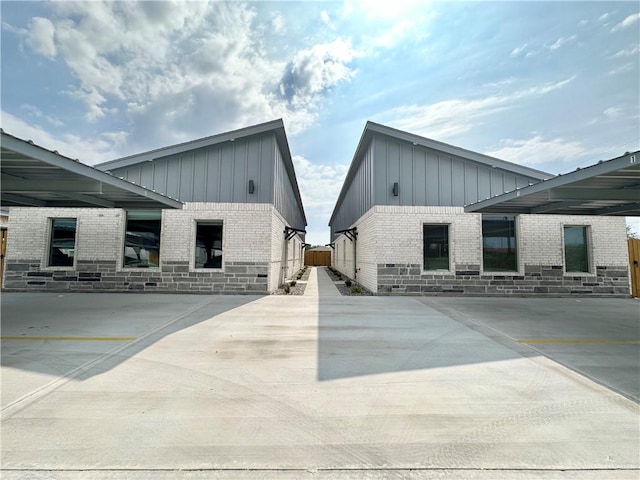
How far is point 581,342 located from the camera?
476 centimetres

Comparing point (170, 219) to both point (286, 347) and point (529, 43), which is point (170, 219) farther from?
point (529, 43)

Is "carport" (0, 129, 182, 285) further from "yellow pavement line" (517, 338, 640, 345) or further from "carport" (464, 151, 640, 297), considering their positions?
"carport" (464, 151, 640, 297)

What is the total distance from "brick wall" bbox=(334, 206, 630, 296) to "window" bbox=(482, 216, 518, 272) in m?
0.20

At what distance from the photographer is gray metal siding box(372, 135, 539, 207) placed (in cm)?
1011

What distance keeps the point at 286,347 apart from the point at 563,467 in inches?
130

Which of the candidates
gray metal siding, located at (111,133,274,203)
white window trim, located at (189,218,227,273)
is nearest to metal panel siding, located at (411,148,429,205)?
gray metal siding, located at (111,133,274,203)

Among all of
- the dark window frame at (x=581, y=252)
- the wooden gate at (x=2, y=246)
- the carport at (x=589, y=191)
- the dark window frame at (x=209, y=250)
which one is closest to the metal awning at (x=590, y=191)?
the carport at (x=589, y=191)

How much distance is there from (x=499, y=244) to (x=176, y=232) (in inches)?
461

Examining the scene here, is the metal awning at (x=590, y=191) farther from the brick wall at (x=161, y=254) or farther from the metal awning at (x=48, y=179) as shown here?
the metal awning at (x=48, y=179)

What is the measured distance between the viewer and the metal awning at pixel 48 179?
13.2 feet

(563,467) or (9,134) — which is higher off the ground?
(9,134)

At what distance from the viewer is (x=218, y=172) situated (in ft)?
32.9

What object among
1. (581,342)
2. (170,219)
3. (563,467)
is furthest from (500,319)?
(170,219)

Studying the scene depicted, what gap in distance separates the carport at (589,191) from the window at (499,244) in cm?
141
